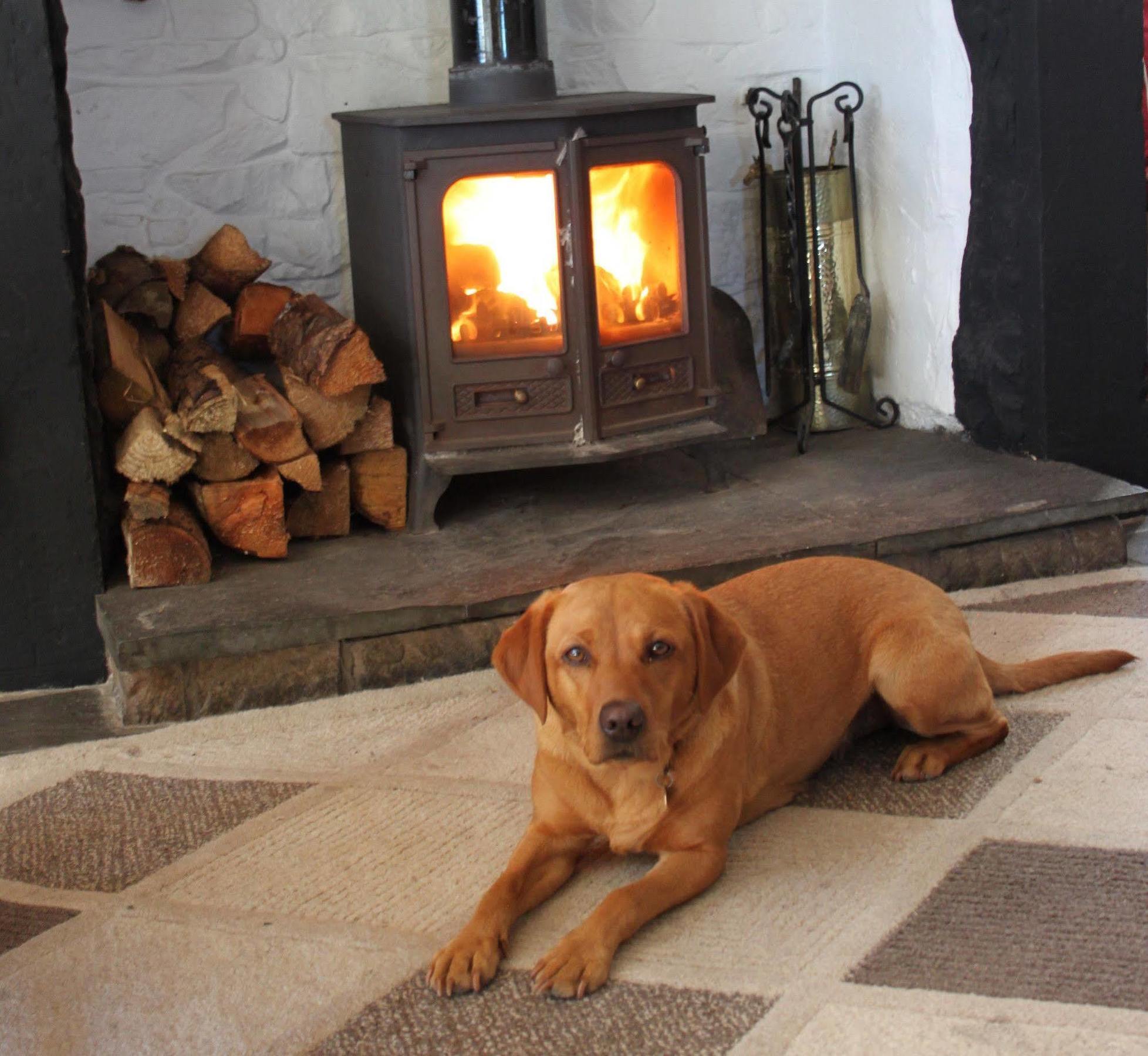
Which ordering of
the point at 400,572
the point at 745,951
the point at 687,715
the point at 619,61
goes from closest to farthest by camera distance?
1. the point at 745,951
2. the point at 687,715
3. the point at 400,572
4. the point at 619,61

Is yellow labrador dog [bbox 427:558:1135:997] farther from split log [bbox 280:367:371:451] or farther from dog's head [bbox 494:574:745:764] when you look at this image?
split log [bbox 280:367:371:451]

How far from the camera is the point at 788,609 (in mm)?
2584

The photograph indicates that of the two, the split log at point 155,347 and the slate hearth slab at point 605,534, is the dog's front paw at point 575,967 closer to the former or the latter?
the slate hearth slab at point 605,534

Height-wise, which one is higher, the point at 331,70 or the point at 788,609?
the point at 331,70

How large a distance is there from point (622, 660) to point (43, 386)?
5.33 ft

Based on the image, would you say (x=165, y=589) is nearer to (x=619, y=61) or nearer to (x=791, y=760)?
(x=791, y=760)

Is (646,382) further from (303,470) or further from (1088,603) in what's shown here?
(1088,603)

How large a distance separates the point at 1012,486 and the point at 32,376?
234 cm

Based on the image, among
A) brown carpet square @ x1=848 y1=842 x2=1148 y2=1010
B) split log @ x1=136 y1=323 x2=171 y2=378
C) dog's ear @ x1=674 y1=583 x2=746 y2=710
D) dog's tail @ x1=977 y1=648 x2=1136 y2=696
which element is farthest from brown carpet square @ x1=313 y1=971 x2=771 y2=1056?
split log @ x1=136 y1=323 x2=171 y2=378

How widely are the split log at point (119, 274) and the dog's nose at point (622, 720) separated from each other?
1970mm

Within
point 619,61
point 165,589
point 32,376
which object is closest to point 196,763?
point 165,589

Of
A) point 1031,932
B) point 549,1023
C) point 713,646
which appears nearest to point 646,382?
point 713,646

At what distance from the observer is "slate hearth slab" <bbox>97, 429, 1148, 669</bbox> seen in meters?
3.14

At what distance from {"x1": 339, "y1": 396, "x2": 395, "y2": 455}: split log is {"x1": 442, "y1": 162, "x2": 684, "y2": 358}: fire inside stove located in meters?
0.24
